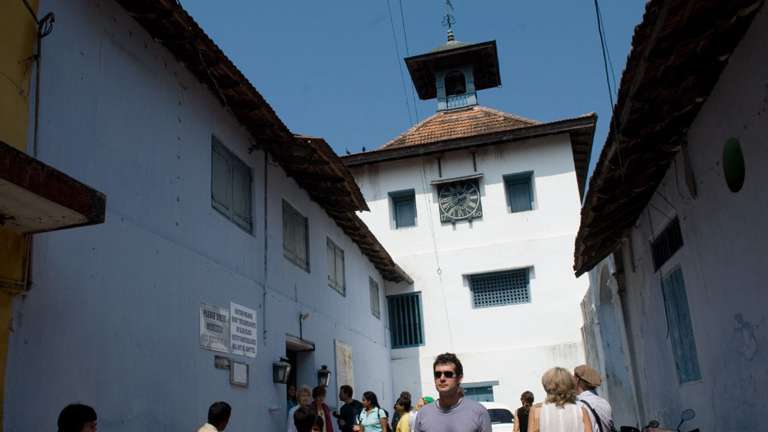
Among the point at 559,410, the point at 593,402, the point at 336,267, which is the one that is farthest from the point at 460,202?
the point at 559,410

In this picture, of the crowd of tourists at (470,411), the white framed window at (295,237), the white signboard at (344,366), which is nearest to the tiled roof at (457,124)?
the white signboard at (344,366)

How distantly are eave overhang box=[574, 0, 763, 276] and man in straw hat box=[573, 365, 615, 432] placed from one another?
2502 millimetres

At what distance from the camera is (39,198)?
15.5 ft

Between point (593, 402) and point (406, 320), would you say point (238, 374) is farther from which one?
point (406, 320)

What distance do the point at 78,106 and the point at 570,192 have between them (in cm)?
1473

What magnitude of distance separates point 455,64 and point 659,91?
17870 millimetres

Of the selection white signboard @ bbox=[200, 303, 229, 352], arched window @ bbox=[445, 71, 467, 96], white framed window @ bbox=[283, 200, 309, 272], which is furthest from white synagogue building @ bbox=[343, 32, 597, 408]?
white signboard @ bbox=[200, 303, 229, 352]

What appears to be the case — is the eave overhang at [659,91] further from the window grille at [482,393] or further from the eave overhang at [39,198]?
the window grille at [482,393]

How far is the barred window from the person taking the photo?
1911cm

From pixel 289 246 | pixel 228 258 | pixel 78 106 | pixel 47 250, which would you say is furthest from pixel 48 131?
pixel 289 246

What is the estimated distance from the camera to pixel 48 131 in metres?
5.97

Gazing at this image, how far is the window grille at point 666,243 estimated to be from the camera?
9.18 m

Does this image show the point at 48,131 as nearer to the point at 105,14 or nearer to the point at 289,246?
the point at 105,14

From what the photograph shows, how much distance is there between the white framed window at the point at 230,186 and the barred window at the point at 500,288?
32.7ft
